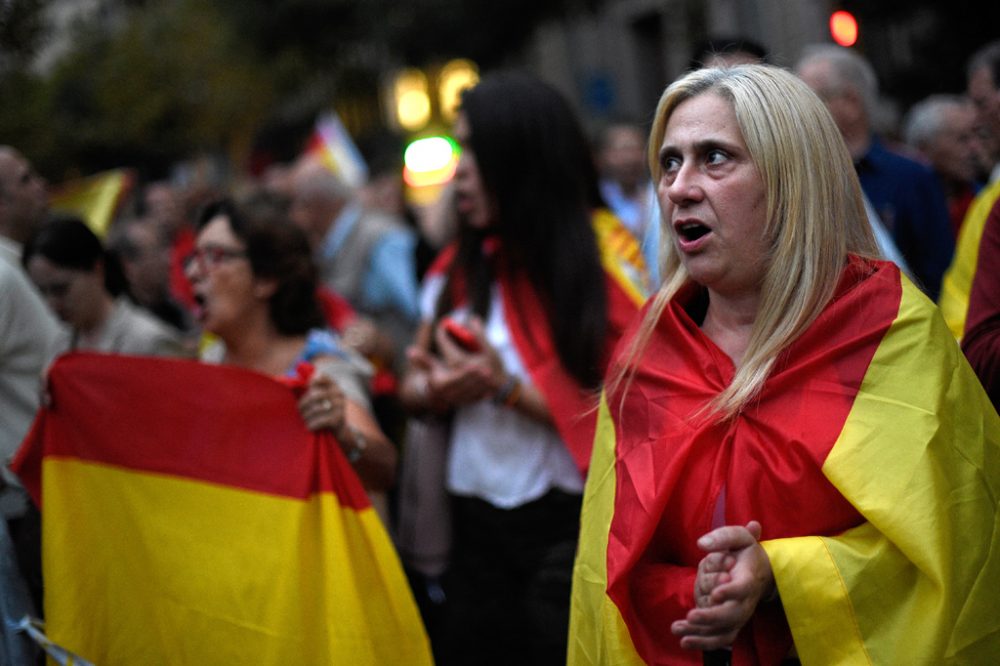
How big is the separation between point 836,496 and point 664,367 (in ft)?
1.63

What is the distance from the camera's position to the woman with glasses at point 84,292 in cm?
487

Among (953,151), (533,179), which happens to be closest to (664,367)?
(533,179)

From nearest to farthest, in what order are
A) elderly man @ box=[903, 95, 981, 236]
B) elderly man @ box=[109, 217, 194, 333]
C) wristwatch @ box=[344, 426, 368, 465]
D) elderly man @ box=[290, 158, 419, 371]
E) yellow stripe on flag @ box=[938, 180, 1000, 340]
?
yellow stripe on flag @ box=[938, 180, 1000, 340] < wristwatch @ box=[344, 426, 368, 465] < elderly man @ box=[903, 95, 981, 236] < elderly man @ box=[290, 158, 419, 371] < elderly man @ box=[109, 217, 194, 333]

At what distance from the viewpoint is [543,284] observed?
4.16 m

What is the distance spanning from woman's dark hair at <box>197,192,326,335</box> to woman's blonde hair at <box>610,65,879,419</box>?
6.79 feet

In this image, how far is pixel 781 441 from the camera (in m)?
2.59

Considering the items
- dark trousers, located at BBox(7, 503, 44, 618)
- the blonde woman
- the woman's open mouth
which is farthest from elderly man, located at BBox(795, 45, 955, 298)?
dark trousers, located at BBox(7, 503, 44, 618)

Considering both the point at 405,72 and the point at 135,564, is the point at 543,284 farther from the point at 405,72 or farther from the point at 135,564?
the point at 405,72

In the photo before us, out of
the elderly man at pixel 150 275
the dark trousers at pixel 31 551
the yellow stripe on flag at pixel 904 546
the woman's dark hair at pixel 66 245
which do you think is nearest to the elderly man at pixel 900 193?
the yellow stripe on flag at pixel 904 546

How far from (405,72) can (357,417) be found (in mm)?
21502

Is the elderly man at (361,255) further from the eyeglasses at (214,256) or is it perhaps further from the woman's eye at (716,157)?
the woman's eye at (716,157)

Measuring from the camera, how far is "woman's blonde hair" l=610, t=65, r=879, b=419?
2.65 meters

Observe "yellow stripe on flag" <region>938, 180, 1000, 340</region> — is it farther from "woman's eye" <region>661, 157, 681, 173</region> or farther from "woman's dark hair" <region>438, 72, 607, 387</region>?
"woman's eye" <region>661, 157, 681, 173</region>

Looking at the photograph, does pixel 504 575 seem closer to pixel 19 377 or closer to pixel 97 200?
pixel 19 377
